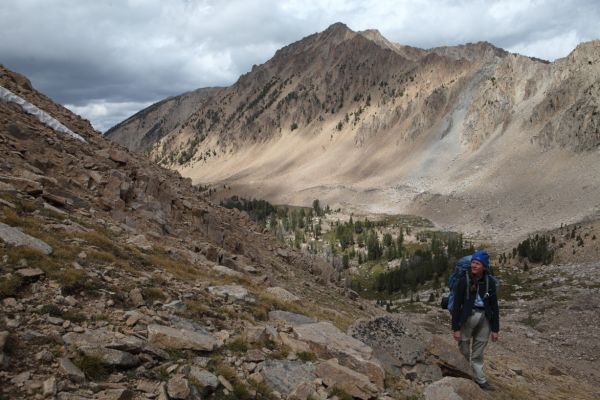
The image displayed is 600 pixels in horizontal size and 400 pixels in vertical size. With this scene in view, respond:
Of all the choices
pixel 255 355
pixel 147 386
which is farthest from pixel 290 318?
pixel 147 386

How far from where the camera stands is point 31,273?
8.56 metres

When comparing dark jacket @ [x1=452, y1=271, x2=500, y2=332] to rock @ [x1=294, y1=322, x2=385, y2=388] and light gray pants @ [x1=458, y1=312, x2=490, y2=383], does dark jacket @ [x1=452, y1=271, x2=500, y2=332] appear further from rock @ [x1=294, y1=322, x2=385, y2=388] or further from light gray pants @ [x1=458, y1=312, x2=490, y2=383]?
rock @ [x1=294, y1=322, x2=385, y2=388]

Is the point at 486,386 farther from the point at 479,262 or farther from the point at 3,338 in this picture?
the point at 3,338

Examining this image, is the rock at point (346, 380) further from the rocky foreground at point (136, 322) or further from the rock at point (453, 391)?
the rock at point (453, 391)

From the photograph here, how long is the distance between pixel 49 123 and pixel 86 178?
4737 mm

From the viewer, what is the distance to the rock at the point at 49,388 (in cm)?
615

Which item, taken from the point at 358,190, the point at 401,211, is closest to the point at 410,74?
the point at 358,190

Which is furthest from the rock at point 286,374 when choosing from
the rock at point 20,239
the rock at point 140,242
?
the rock at point 140,242

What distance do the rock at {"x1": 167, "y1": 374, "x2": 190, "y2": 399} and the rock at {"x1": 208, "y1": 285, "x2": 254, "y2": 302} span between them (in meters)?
4.65

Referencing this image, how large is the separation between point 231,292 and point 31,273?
4.80 m

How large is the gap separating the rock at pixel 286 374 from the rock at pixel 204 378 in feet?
3.53

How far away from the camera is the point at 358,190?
134 m

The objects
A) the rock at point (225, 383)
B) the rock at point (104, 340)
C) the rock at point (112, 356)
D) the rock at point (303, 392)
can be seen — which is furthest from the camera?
the rock at point (303, 392)

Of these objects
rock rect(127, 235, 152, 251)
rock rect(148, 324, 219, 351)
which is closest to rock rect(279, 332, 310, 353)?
rock rect(148, 324, 219, 351)
